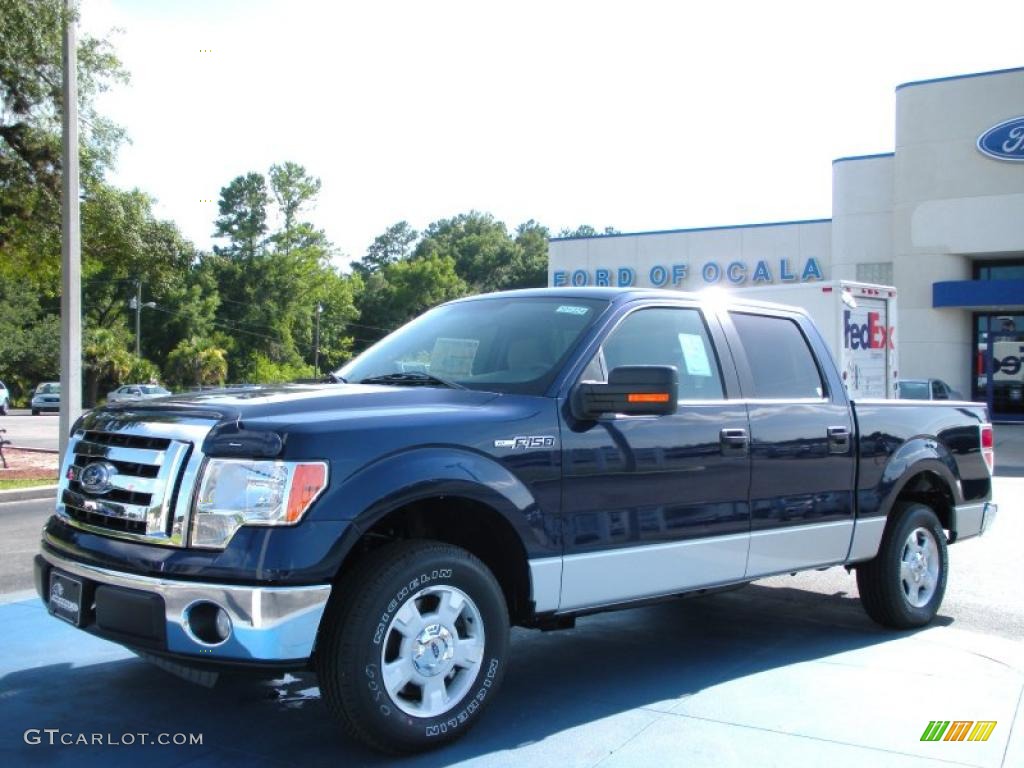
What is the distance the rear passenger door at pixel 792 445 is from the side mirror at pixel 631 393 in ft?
3.50

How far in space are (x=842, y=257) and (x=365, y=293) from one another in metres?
64.5

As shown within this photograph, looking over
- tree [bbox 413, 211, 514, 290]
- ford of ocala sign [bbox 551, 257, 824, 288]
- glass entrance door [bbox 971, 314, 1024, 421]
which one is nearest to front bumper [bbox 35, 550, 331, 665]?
glass entrance door [bbox 971, 314, 1024, 421]

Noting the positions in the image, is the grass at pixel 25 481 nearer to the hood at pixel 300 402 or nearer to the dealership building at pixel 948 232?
the hood at pixel 300 402

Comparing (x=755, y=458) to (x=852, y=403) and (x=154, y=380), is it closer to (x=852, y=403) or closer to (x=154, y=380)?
(x=852, y=403)

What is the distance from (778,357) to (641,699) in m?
2.12

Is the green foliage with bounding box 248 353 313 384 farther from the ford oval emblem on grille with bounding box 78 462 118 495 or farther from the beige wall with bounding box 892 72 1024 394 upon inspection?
the ford oval emblem on grille with bounding box 78 462 118 495

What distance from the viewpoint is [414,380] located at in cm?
476

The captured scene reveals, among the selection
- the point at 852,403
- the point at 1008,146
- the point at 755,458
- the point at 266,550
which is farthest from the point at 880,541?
the point at 1008,146

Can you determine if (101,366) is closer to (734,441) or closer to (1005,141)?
(1005,141)

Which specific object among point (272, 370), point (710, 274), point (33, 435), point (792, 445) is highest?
point (710, 274)

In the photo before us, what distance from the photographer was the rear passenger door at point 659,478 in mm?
4465

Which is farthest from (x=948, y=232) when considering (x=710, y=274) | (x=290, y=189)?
(x=290, y=189)

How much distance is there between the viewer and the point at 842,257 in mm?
33688

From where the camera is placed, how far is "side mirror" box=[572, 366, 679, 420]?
4.30 m
